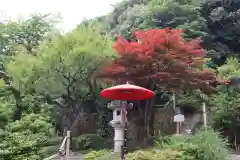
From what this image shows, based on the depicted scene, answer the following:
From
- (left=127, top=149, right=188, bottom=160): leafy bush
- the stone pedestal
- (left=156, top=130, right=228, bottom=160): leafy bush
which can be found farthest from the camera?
the stone pedestal

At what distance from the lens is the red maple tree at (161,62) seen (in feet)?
34.6

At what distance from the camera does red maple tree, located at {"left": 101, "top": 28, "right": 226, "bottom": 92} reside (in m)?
10.5

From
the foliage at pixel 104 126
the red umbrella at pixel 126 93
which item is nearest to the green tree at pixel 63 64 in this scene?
the foliage at pixel 104 126

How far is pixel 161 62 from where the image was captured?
419 inches

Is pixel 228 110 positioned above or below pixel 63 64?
below

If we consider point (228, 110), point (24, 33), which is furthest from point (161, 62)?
point (24, 33)

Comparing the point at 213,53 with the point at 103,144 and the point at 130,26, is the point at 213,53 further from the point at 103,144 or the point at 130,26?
the point at 103,144

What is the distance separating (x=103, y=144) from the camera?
13164 mm

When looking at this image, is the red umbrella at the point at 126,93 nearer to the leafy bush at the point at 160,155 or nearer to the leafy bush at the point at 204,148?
the leafy bush at the point at 160,155

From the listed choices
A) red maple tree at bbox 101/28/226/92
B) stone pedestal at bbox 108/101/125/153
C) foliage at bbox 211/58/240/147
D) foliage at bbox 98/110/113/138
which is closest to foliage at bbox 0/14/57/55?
foliage at bbox 98/110/113/138

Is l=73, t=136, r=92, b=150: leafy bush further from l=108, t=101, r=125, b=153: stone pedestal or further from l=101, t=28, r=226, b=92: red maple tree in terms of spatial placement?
l=101, t=28, r=226, b=92: red maple tree

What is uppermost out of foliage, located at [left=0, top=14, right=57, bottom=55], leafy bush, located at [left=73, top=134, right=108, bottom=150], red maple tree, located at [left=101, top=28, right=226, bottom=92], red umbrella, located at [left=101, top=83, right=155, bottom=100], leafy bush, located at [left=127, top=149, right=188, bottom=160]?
foliage, located at [left=0, top=14, right=57, bottom=55]

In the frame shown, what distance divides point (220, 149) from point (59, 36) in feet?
24.5

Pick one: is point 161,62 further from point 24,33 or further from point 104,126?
point 24,33
